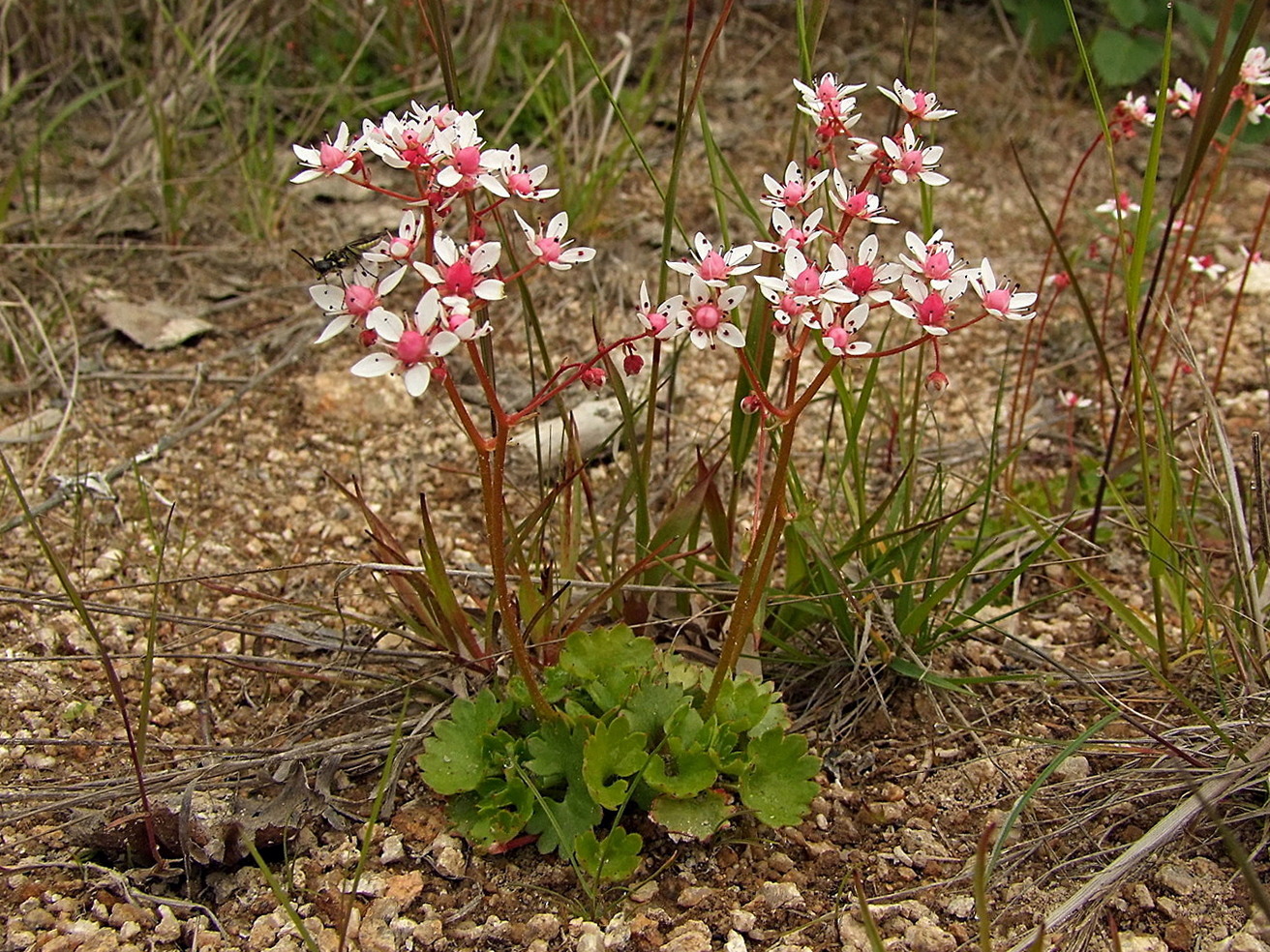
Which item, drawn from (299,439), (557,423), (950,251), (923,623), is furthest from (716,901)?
(299,439)

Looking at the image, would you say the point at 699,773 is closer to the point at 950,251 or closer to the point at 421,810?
the point at 421,810

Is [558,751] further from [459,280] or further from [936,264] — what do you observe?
[936,264]

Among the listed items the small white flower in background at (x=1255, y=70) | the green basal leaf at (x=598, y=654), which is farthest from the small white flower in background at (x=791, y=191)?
the small white flower in background at (x=1255, y=70)

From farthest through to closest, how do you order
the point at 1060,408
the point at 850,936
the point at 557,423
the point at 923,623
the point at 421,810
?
the point at 1060,408 < the point at 557,423 < the point at 923,623 < the point at 421,810 < the point at 850,936

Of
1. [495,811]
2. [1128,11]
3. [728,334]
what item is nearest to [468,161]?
[728,334]

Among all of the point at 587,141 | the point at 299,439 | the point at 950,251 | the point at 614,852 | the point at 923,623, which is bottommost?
the point at 299,439

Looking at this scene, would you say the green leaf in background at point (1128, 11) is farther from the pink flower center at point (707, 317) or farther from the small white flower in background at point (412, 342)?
the small white flower in background at point (412, 342)

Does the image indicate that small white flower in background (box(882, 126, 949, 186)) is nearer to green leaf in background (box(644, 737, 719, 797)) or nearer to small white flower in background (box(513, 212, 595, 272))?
small white flower in background (box(513, 212, 595, 272))
